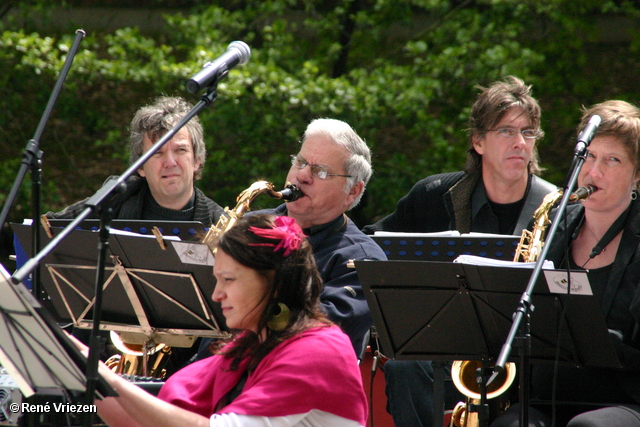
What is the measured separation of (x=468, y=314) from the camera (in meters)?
2.83

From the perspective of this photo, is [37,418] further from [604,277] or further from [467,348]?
[604,277]

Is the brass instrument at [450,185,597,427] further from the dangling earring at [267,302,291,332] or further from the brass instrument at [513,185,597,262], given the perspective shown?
the dangling earring at [267,302,291,332]

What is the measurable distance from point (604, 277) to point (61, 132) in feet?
18.7

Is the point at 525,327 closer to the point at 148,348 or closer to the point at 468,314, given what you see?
the point at 468,314

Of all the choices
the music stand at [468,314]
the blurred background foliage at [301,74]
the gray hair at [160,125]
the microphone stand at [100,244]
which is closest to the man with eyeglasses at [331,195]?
the music stand at [468,314]

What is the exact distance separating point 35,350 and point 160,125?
2.28 m

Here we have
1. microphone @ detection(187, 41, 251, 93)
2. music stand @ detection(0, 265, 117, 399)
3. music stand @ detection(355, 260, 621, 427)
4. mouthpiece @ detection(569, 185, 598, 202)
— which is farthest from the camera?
mouthpiece @ detection(569, 185, 598, 202)

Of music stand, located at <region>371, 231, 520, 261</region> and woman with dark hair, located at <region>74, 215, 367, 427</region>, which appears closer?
woman with dark hair, located at <region>74, 215, 367, 427</region>

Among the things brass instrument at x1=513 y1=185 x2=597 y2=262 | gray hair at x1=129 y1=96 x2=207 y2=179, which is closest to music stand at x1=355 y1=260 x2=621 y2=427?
brass instrument at x1=513 y1=185 x2=597 y2=262

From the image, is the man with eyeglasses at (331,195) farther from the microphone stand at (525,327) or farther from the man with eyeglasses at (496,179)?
the microphone stand at (525,327)

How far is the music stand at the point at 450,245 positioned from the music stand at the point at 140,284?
0.82 meters

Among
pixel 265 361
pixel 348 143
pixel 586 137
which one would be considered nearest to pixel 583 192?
pixel 586 137

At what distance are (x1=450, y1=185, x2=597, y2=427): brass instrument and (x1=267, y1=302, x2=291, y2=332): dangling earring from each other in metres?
1.10

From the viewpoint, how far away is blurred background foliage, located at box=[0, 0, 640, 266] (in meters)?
6.51
